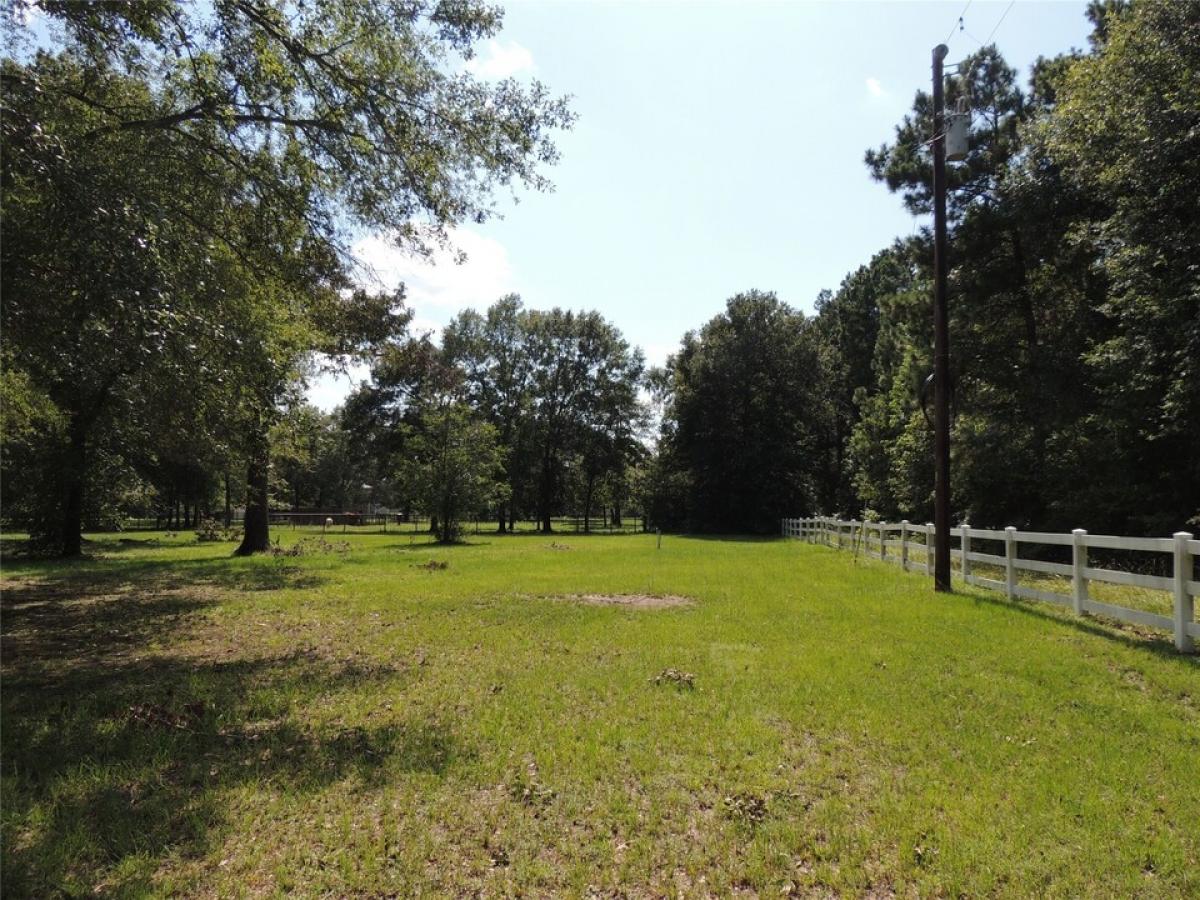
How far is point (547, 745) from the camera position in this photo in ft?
15.7

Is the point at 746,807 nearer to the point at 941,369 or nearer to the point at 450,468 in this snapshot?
the point at 941,369

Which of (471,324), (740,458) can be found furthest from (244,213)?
(471,324)

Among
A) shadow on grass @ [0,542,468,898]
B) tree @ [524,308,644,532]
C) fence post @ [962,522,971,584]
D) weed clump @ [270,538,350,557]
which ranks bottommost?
weed clump @ [270,538,350,557]

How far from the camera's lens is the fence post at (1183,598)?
270 inches

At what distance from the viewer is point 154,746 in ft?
15.7

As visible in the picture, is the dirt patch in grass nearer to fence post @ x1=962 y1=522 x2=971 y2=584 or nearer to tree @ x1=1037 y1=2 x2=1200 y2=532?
fence post @ x1=962 y1=522 x2=971 y2=584

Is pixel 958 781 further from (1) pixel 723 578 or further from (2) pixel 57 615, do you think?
(2) pixel 57 615

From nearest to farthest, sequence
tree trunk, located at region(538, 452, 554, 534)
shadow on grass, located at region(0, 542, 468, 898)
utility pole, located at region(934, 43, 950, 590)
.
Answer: shadow on grass, located at region(0, 542, 468, 898) < utility pole, located at region(934, 43, 950, 590) < tree trunk, located at region(538, 452, 554, 534)

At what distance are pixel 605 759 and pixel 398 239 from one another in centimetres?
772

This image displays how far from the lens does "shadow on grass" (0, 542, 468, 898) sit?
3.45 meters

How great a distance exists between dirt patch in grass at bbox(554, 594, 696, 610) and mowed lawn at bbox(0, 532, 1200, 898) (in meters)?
1.75

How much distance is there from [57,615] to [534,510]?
5190cm

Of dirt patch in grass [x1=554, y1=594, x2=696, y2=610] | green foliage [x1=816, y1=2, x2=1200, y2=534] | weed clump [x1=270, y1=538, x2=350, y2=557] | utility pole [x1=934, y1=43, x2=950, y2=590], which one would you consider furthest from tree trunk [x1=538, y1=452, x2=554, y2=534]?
utility pole [x1=934, y1=43, x2=950, y2=590]

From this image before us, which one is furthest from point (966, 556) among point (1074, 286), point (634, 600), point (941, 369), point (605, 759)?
point (1074, 286)
